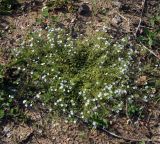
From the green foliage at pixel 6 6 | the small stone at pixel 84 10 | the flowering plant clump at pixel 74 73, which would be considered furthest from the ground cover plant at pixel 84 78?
the green foliage at pixel 6 6

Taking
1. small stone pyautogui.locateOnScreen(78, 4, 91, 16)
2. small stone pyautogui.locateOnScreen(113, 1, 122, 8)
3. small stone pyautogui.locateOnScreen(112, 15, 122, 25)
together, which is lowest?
small stone pyautogui.locateOnScreen(112, 15, 122, 25)

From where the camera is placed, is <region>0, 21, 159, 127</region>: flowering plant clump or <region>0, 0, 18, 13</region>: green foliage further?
<region>0, 0, 18, 13</region>: green foliage

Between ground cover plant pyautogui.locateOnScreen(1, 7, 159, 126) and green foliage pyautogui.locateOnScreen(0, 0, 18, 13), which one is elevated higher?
green foliage pyautogui.locateOnScreen(0, 0, 18, 13)

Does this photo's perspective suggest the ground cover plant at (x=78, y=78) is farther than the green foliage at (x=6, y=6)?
No

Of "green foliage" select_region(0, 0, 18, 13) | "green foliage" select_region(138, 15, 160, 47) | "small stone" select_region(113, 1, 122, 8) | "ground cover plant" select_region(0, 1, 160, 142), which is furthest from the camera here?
"small stone" select_region(113, 1, 122, 8)

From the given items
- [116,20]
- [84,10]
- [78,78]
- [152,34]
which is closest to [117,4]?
[116,20]

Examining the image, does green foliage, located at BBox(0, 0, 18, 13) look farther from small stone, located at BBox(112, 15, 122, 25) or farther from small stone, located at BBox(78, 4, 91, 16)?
small stone, located at BBox(112, 15, 122, 25)

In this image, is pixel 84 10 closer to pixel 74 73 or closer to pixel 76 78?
pixel 74 73

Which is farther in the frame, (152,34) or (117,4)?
(117,4)

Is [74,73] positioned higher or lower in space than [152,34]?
lower

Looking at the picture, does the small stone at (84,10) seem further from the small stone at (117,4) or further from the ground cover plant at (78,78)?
the ground cover plant at (78,78)

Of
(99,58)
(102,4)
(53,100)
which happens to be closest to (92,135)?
(53,100)

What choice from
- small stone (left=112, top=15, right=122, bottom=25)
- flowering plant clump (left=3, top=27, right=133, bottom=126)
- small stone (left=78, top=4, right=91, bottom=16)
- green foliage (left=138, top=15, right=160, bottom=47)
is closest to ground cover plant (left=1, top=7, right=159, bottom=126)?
flowering plant clump (left=3, top=27, right=133, bottom=126)
